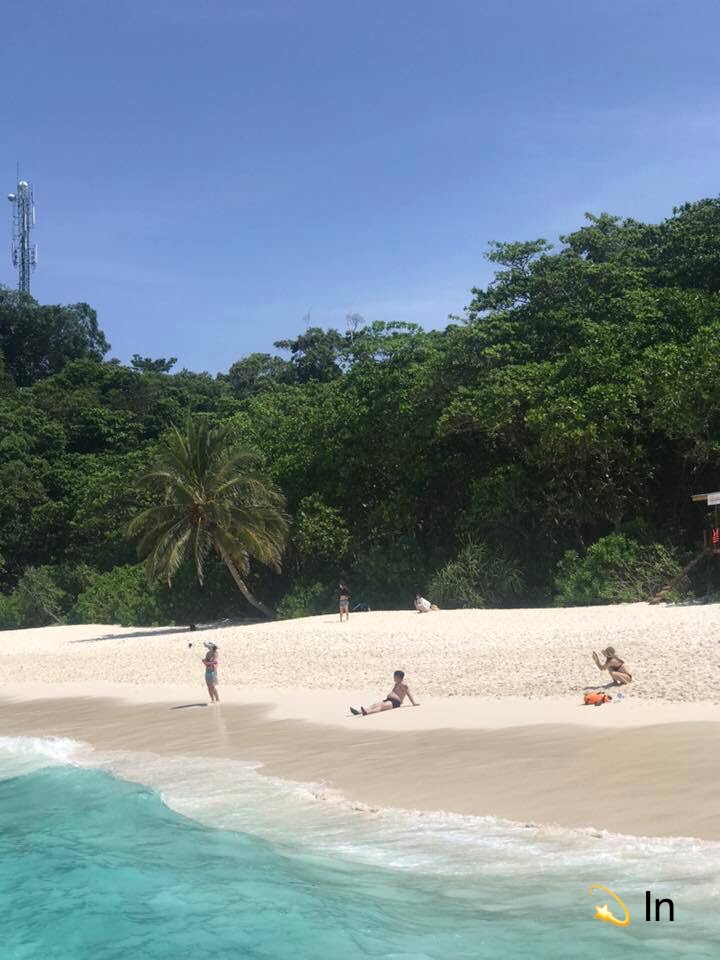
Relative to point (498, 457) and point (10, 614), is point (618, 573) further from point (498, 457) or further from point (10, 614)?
point (10, 614)

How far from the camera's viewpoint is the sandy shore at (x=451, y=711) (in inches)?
408

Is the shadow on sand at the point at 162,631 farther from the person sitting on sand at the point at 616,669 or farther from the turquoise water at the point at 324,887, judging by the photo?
the turquoise water at the point at 324,887

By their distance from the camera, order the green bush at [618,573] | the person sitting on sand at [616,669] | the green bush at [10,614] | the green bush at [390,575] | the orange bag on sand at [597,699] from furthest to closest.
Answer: the green bush at [10,614] < the green bush at [390,575] < the green bush at [618,573] < the person sitting on sand at [616,669] < the orange bag on sand at [597,699]

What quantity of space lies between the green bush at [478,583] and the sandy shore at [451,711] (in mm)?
2513

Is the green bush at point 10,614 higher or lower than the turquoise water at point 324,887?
higher

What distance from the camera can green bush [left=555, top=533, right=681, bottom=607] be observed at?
80.6 feet

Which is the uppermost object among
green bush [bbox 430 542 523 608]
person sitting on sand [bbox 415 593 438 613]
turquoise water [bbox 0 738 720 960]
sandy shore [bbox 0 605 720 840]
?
green bush [bbox 430 542 523 608]

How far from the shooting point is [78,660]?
28.2 m

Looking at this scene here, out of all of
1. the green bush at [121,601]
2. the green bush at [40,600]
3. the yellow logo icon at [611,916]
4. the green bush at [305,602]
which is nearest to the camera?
the yellow logo icon at [611,916]

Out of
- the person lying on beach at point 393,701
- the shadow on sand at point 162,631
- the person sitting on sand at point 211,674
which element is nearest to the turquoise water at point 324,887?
the person lying on beach at point 393,701

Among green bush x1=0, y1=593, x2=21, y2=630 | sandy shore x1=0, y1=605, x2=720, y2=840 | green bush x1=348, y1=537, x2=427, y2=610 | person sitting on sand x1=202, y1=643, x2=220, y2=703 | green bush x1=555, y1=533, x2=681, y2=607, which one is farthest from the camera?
green bush x1=0, y1=593, x2=21, y2=630

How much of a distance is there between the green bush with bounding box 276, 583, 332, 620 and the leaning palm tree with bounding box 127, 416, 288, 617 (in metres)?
→ 1.99

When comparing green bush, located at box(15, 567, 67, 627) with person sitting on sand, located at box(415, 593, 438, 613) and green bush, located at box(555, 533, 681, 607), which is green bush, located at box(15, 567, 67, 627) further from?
green bush, located at box(555, 533, 681, 607)

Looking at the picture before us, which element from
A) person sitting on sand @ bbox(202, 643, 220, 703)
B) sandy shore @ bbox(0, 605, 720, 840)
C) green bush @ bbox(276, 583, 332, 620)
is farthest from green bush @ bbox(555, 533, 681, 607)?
person sitting on sand @ bbox(202, 643, 220, 703)
